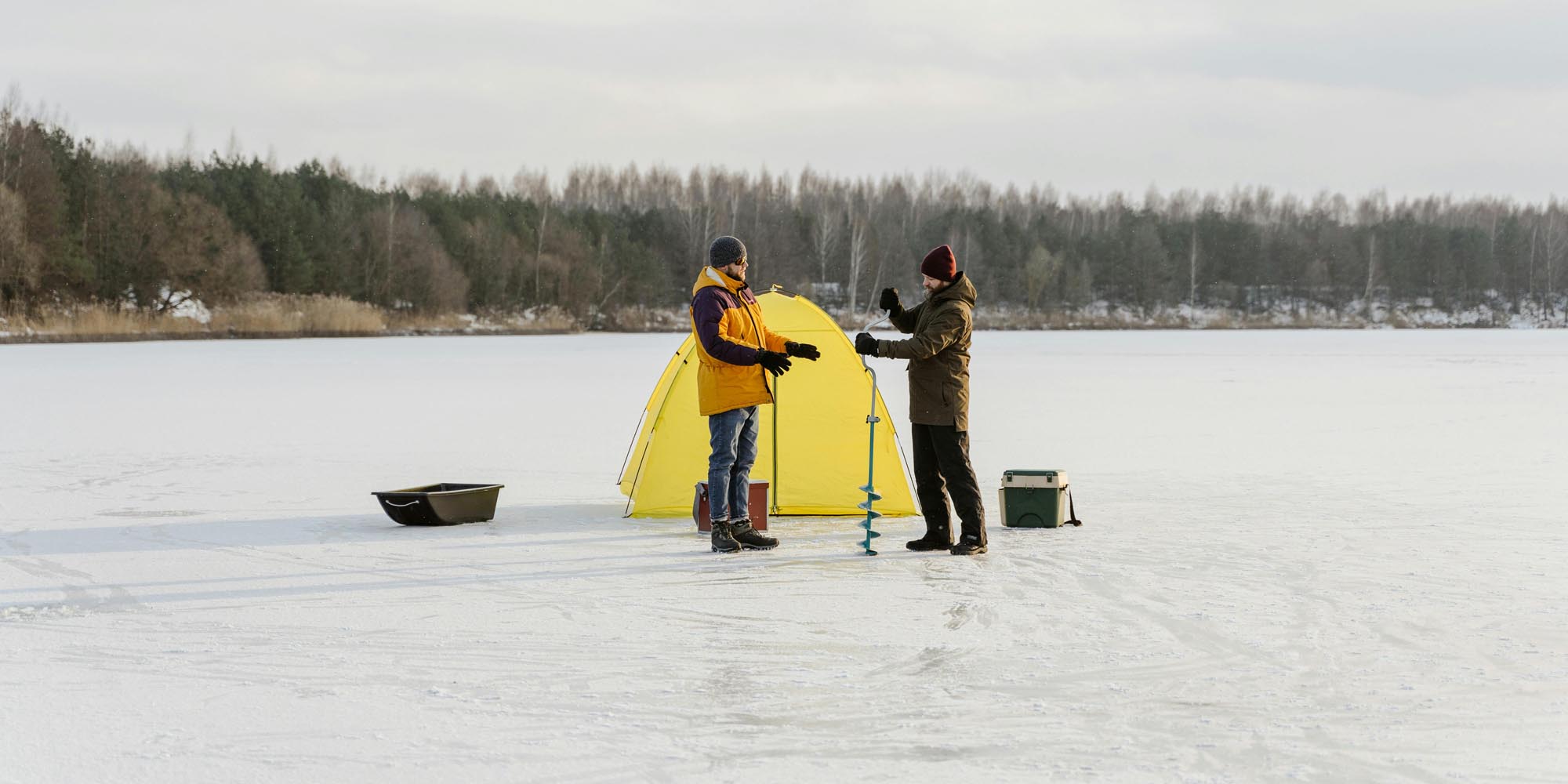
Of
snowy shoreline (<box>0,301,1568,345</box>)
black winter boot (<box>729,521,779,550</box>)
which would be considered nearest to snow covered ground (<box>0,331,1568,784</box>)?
black winter boot (<box>729,521,779,550</box>)

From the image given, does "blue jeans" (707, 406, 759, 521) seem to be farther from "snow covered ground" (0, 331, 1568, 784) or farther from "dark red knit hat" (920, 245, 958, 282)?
"dark red knit hat" (920, 245, 958, 282)

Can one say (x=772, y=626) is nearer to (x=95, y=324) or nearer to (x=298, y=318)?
(x=95, y=324)

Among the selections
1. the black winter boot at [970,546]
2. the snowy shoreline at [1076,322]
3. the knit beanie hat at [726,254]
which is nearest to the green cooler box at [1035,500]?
the black winter boot at [970,546]

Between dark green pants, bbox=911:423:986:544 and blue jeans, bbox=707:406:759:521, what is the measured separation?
2.82 feet

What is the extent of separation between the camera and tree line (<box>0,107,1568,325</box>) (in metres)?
41.6

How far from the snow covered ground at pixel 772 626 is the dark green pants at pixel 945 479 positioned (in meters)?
0.31

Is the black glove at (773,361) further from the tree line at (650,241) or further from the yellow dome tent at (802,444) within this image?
the tree line at (650,241)

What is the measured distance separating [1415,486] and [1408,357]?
69.9ft

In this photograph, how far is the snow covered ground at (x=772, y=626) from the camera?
12.0ft

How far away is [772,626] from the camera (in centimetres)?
517

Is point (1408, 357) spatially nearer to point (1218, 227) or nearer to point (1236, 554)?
point (1236, 554)

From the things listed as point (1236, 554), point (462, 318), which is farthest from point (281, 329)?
point (1236, 554)

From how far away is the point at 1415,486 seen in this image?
29.6ft

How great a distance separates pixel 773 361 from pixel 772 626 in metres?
1.63
